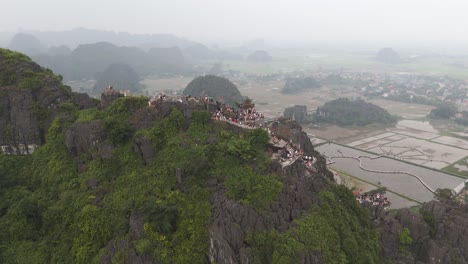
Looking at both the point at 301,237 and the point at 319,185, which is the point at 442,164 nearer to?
the point at 319,185

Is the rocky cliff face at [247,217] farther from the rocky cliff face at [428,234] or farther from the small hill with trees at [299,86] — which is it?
the small hill with trees at [299,86]

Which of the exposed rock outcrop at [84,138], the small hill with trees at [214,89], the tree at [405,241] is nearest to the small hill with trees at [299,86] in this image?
the small hill with trees at [214,89]

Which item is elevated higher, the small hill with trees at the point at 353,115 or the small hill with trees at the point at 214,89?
the small hill with trees at the point at 214,89

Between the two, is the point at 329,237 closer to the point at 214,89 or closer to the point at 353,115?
the point at 353,115

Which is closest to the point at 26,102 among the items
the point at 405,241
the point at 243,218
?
the point at 243,218

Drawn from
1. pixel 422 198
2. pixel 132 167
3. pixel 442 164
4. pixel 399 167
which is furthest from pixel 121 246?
pixel 442 164

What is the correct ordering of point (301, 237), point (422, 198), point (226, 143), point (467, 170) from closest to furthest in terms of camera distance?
point (301, 237)
point (226, 143)
point (422, 198)
point (467, 170)
